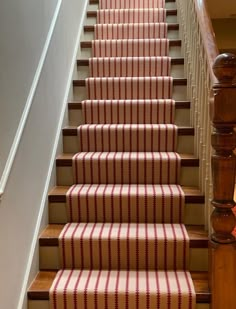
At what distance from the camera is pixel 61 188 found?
2523 mm

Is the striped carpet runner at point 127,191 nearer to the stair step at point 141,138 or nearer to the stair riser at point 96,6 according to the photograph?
the stair step at point 141,138

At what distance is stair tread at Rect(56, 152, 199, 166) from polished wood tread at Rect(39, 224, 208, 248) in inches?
16.6

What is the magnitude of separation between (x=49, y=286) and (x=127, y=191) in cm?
71

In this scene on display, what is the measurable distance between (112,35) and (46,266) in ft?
7.60

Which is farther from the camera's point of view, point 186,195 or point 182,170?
point 182,170

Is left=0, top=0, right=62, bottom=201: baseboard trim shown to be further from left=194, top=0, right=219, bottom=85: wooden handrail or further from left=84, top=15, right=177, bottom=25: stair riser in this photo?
left=84, top=15, right=177, bottom=25: stair riser

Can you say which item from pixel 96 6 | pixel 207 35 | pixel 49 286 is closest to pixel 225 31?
pixel 96 6

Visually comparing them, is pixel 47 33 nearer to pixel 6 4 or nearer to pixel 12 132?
pixel 6 4

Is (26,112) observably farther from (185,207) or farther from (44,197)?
(185,207)

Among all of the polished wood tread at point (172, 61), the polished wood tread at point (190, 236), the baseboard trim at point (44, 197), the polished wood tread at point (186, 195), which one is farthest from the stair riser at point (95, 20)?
the polished wood tread at point (190, 236)

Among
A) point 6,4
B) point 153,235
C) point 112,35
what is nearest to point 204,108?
point 153,235

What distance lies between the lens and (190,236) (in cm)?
209

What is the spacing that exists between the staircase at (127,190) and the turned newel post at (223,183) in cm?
11

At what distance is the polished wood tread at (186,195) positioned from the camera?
2.28 meters
